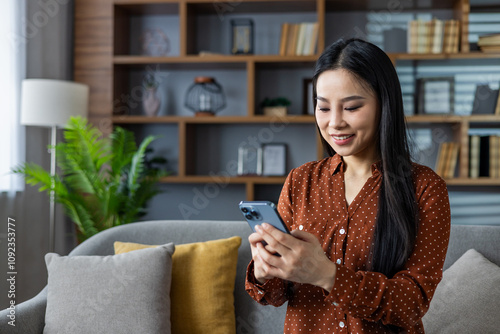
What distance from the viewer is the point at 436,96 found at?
11.5 feet

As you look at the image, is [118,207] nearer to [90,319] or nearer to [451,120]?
[90,319]

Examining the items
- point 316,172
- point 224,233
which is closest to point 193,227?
point 224,233

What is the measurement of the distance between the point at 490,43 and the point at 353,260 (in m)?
2.86

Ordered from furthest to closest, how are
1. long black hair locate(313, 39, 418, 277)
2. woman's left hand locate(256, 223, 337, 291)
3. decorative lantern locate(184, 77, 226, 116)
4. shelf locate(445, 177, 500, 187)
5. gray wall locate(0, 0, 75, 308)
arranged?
decorative lantern locate(184, 77, 226, 116)
shelf locate(445, 177, 500, 187)
gray wall locate(0, 0, 75, 308)
long black hair locate(313, 39, 418, 277)
woman's left hand locate(256, 223, 337, 291)

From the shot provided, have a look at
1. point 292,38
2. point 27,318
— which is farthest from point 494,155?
point 27,318

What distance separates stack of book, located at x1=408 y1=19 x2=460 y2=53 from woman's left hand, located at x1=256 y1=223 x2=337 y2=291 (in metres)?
2.84

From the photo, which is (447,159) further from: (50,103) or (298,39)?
(50,103)

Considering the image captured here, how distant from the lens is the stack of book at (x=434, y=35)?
11.2 ft

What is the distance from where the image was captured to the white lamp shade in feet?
10.0

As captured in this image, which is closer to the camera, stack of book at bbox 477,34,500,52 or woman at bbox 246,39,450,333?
woman at bbox 246,39,450,333

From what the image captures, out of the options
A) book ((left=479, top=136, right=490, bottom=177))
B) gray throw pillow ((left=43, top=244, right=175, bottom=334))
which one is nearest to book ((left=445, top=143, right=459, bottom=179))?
book ((left=479, top=136, right=490, bottom=177))

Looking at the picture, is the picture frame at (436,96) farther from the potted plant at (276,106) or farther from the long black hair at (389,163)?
the long black hair at (389,163)

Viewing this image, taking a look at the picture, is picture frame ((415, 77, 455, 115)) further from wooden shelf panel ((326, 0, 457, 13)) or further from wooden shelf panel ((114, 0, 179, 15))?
wooden shelf panel ((114, 0, 179, 15))

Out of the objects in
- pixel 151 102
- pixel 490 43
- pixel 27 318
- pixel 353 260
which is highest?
pixel 490 43
